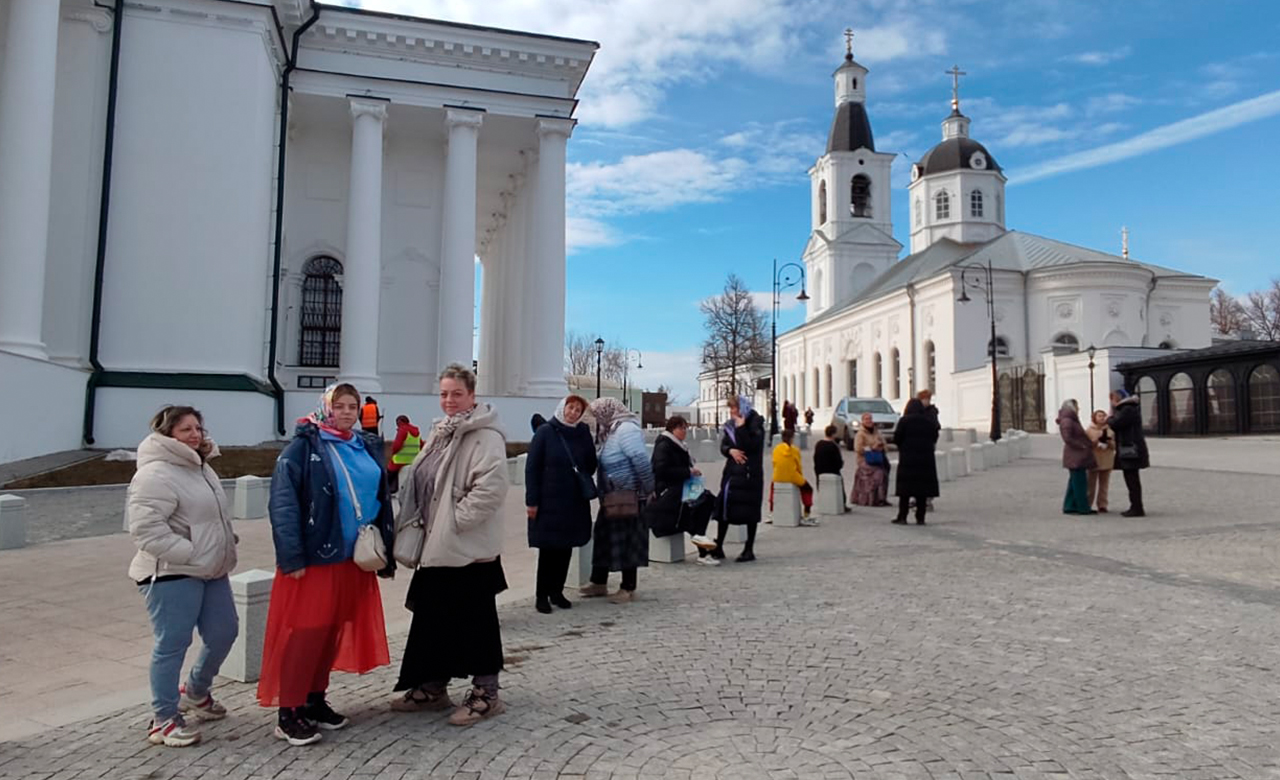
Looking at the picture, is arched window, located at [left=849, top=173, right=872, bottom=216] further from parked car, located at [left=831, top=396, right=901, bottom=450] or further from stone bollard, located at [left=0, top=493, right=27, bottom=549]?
stone bollard, located at [left=0, top=493, right=27, bottom=549]

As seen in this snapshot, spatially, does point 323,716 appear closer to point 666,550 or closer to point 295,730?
point 295,730

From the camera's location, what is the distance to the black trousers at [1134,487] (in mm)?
12945

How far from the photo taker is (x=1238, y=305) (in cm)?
8138

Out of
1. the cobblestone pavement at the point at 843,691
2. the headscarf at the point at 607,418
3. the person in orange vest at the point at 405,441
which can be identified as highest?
the headscarf at the point at 607,418

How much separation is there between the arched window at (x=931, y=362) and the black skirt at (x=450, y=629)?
5741cm

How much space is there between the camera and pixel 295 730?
409 cm

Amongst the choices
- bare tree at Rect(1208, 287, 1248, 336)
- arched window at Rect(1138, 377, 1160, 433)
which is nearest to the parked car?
arched window at Rect(1138, 377, 1160, 433)

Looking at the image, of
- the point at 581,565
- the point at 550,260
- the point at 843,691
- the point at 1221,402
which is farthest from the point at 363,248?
the point at 1221,402

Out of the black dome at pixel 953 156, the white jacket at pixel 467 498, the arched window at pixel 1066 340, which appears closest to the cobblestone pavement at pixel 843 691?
the white jacket at pixel 467 498

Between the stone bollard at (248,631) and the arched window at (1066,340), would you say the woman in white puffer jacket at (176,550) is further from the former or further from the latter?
the arched window at (1066,340)

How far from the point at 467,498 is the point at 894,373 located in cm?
6453

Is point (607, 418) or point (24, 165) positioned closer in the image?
point (607, 418)

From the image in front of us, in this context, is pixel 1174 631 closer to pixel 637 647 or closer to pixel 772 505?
pixel 637 647

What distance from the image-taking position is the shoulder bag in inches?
165
